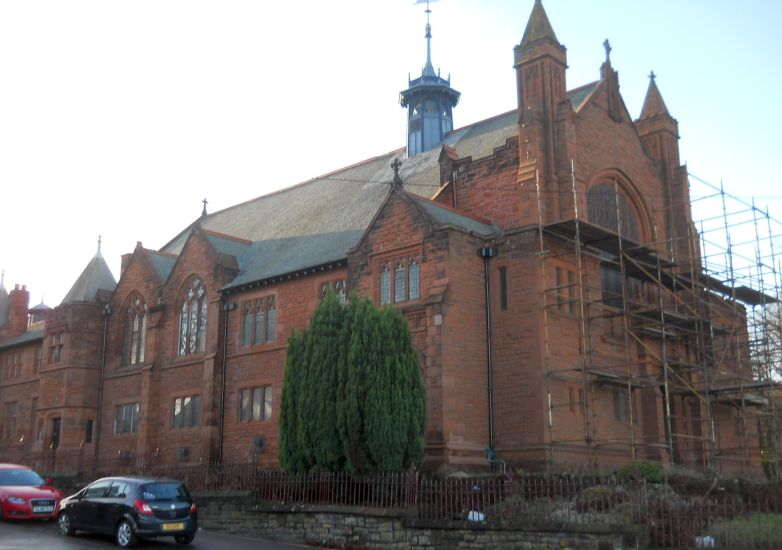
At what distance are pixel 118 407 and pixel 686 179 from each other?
27.5 metres

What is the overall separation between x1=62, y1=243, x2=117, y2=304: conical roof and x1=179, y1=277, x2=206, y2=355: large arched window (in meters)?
7.21

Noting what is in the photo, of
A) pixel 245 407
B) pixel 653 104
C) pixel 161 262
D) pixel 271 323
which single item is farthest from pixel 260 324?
pixel 653 104

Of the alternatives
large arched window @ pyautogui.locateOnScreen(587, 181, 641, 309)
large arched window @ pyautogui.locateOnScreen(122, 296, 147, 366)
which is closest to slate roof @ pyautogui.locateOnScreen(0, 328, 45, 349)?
large arched window @ pyautogui.locateOnScreen(122, 296, 147, 366)

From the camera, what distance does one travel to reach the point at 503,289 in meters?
28.5

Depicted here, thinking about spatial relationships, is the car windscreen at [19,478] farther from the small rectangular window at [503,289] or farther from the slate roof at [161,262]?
the slate roof at [161,262]

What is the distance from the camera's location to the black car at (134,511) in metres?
19.1

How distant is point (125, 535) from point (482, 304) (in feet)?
44.7

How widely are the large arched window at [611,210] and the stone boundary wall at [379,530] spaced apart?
15502 millimetres

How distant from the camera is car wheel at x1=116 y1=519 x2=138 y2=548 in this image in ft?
62.7

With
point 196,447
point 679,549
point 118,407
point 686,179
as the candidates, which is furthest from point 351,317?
point 118,407

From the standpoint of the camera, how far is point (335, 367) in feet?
74.6

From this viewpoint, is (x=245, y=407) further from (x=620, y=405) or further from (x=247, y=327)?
(x=620, y=405)

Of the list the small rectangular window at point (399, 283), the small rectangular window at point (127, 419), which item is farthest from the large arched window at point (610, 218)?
the small rectangular window at point (127, 419)

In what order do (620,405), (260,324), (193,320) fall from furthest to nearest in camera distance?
(193,320), (260,324), (620,405)
